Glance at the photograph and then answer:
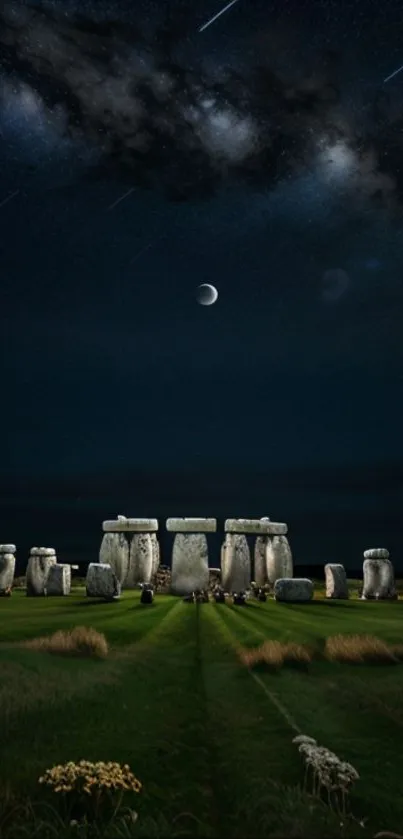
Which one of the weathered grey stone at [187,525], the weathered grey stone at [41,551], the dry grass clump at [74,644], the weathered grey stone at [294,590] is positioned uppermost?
the weathered grey stone at [187,525]

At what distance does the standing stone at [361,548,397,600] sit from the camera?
2842 centimetres

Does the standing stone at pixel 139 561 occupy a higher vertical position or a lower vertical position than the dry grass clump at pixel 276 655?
higher

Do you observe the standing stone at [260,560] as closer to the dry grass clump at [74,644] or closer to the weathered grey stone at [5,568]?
the weathered grey stone at [5,568]

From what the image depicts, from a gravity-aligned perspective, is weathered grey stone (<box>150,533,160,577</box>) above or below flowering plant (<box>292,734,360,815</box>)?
above

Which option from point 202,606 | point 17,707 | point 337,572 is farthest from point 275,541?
point 17,707

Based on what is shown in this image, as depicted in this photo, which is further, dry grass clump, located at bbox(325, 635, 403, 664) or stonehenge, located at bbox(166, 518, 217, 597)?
stonehenge, located at bbox(166, 518, 217, 597)

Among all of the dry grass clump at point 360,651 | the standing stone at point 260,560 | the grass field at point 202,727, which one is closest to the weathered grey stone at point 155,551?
the standing stone at point 260,560

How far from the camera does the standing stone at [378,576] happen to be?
28.4 m

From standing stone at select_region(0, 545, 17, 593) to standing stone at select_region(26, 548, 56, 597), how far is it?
2.32 feet

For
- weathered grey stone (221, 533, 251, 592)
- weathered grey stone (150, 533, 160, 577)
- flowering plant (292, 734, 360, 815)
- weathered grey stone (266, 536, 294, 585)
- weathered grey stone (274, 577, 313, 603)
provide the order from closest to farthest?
flowering plant (292, 734, 360, 815), weathered grey stone (274, 577, 313, 603), weathered grey stone (221, 533, 251, 592), weathered grey stone (266, 536, 294, 585), weathered grey stone (150, 533, 160, 577)

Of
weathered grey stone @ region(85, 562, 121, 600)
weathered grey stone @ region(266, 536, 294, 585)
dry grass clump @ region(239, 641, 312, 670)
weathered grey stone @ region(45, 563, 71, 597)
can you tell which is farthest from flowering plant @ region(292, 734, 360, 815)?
weathered grey stone @ region(266, 536, 294, 585)

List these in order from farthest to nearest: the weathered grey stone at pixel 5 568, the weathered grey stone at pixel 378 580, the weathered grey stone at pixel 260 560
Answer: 1. the weathered grey stone at pixel 260 560
2. the weathered grey stone at pixel 378 580
3. the weathered grey stone at pixel 5 568

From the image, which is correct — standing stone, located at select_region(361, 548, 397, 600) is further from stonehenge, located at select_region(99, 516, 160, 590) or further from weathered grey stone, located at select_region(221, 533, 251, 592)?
stonehenge, located at select_region(99, 516, 160, 590)

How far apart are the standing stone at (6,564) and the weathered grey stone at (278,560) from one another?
36.3 ft
